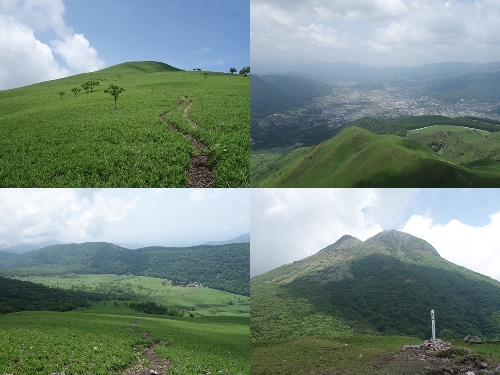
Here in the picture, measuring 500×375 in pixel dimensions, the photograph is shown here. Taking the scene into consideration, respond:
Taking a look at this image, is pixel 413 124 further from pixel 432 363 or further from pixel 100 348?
pixel 100 348

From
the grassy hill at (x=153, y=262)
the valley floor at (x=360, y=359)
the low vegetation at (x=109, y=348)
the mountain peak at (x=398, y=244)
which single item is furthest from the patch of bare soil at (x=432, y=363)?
the mountain peak at (x=398, y=244)

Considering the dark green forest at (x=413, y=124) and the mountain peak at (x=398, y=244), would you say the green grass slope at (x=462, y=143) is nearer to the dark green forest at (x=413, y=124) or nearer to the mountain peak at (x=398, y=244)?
the dark green forest at (x=413, y=124)

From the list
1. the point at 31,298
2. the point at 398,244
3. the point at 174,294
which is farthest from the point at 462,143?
the point at 31,298

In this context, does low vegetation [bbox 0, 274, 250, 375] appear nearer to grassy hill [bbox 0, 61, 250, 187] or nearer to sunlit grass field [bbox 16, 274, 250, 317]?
grassy hill [bbox 0, 61, 250, 187]

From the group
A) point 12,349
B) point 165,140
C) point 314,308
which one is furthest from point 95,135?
point 314,308

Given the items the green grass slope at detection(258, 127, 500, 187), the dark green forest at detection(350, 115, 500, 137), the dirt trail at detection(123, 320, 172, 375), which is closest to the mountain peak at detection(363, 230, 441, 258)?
the green grass slope at detection(258, 127, 500, 187)
